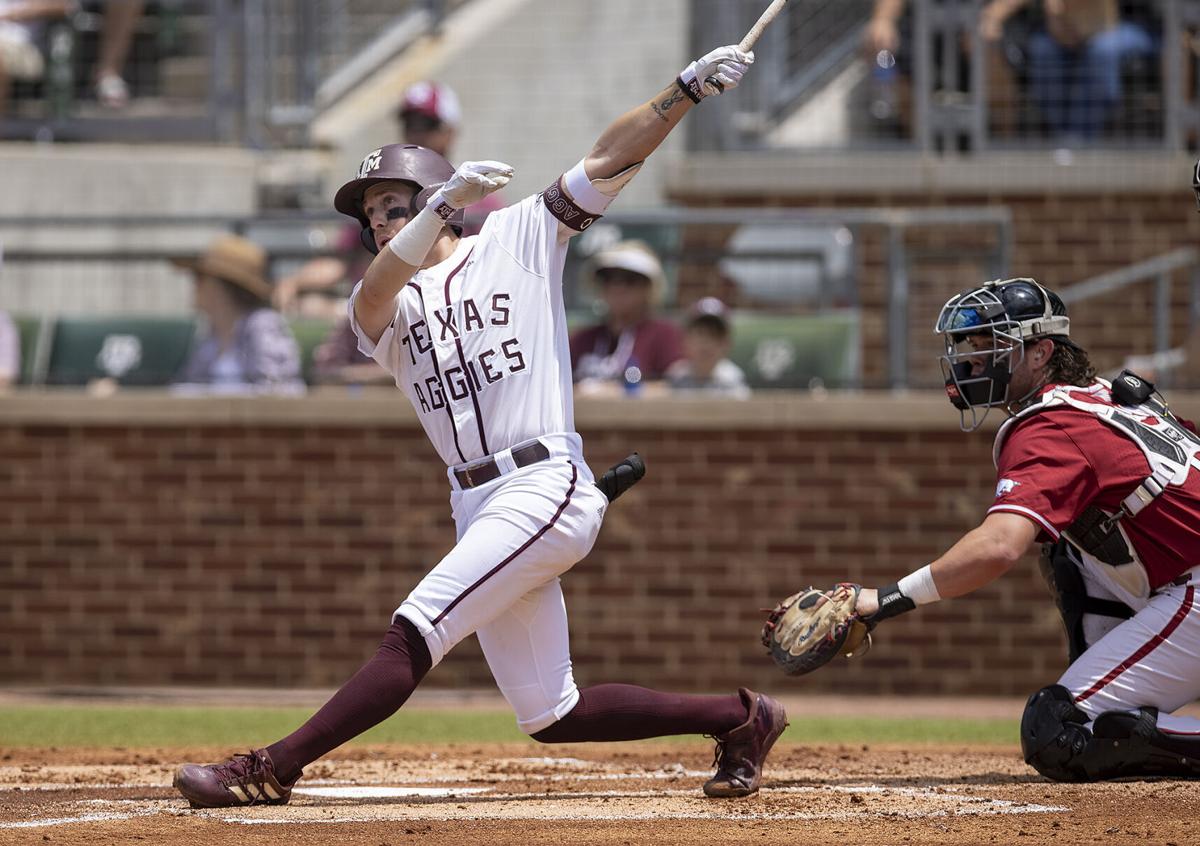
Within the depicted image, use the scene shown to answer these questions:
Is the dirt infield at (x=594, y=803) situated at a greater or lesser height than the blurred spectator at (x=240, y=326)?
lesser

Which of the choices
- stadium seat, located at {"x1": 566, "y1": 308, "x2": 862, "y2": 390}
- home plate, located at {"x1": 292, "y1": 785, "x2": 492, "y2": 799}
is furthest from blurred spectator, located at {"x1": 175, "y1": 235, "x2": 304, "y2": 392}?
home plate, located at {"x1": 292, "y1": 785, "x2": 492, "y2": 799}

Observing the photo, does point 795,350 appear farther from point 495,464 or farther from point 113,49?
point 113,49

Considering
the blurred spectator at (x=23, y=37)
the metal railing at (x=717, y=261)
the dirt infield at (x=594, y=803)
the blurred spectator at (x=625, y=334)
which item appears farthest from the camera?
the blurred spectator at (x=23, y=37)

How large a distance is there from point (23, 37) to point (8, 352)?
10.1 feet

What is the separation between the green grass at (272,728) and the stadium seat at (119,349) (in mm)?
2030

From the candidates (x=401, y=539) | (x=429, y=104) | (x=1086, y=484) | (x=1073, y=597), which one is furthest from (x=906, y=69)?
(x=1086, y=484)

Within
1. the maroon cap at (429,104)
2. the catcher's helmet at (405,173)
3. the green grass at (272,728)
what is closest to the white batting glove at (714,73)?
the catcher's helmet at (405,173)

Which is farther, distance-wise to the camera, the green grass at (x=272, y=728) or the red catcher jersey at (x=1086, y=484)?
the green grass at (x=272, y=728)

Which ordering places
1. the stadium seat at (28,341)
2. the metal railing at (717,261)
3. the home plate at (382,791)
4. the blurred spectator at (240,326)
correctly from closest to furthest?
the home plate at (382,791) < the metal railing at (717,261) < the blurred spectator at (240,326) < the stadium seat at (28,341)

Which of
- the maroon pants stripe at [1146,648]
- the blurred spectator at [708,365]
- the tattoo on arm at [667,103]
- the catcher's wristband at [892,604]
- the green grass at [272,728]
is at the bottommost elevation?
the green grass at [272,728]

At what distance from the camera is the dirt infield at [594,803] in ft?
14.7

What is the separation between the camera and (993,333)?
5.35m

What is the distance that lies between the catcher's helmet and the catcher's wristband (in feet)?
5.41

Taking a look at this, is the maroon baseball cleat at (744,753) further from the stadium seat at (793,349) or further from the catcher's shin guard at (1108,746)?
the stadium seat at (793,349)
